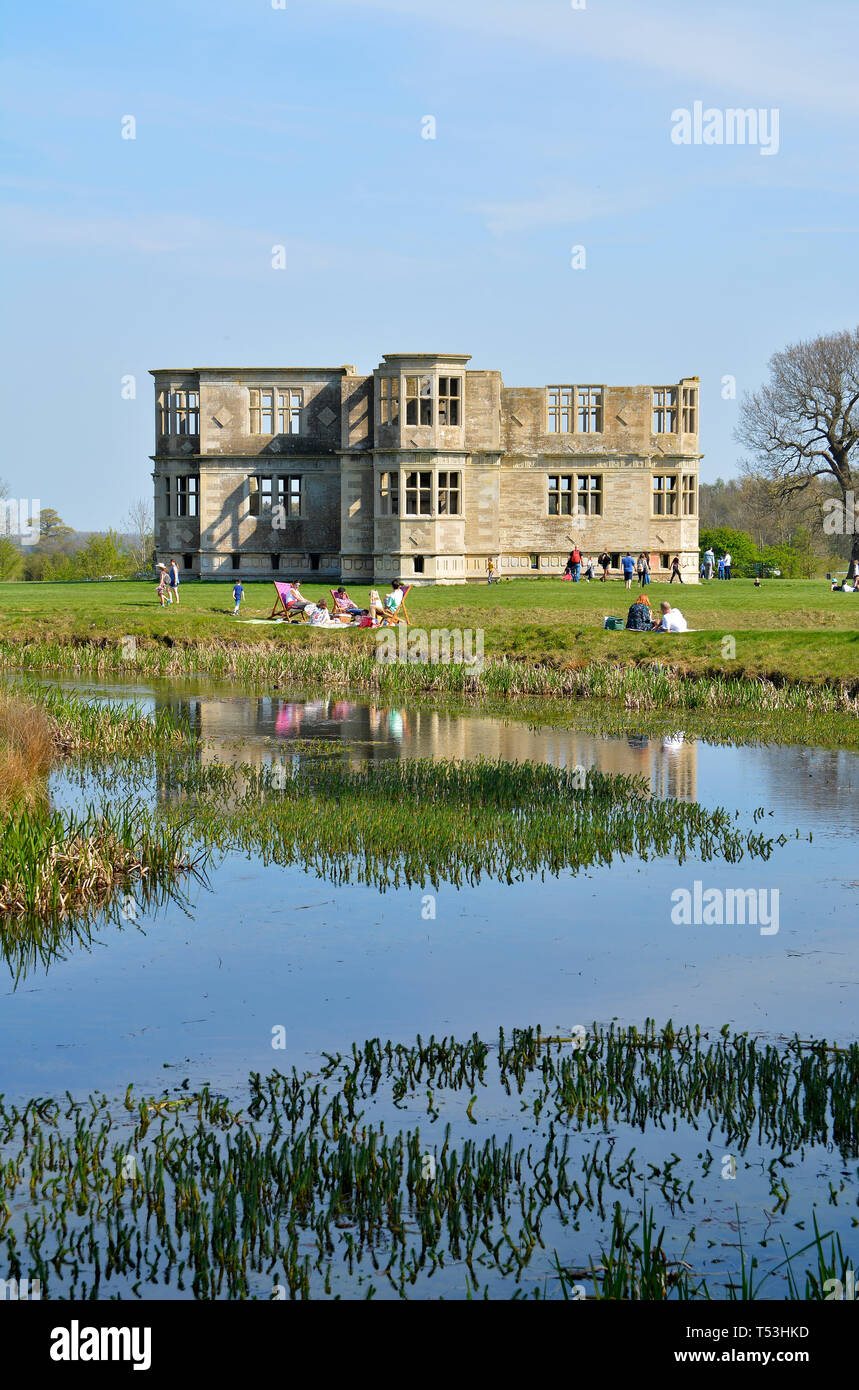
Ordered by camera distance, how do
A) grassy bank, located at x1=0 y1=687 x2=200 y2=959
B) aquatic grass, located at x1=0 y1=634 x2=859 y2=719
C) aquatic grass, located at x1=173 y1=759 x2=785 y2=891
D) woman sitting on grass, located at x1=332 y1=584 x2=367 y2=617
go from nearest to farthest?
1. grassy bank, located at x1=0 y1=687 x2=200 y2=959
2. aquatic grass, located at x1=173 y1=759 x2=785 y2=891
3. aquatic grass, located at x1=0 y1=634 x2=859 y2=719
4. woman sitting on grass, located at x1=332 y1=584 x2=367 y2=617

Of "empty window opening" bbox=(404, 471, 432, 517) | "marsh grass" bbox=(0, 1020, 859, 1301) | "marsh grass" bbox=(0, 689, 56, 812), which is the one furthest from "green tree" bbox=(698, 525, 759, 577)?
"marsh grass" bbox=(0, 1020, 859, 1301)

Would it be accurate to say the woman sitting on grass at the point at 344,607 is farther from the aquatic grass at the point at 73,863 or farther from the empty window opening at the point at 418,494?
the aquatic grass at the point at 73,863

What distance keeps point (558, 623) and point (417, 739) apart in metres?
13.0

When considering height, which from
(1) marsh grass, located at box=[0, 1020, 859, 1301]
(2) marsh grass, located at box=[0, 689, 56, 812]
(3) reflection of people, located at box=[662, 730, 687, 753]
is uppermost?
(2) marsh grass, located at box=[0, 689, 56, 812]

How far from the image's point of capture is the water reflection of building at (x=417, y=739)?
1934cm

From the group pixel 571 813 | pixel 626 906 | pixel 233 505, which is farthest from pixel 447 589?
pixel 626 906

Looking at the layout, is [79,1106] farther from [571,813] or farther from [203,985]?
[571,813]

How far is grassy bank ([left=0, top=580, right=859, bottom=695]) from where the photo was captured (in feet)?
94.6

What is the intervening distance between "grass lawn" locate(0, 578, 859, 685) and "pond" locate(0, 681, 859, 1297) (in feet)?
44.7

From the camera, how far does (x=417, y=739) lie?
860 inches

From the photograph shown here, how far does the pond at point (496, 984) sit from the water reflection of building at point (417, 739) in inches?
153

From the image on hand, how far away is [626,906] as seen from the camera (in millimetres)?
12078

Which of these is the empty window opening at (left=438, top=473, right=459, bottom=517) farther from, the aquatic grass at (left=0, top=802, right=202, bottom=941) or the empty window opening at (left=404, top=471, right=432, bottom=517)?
the aquatic grass at (left=0, top=802, right=202, bottom=941)

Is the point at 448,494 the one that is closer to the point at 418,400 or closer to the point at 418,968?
the point at 418,400
